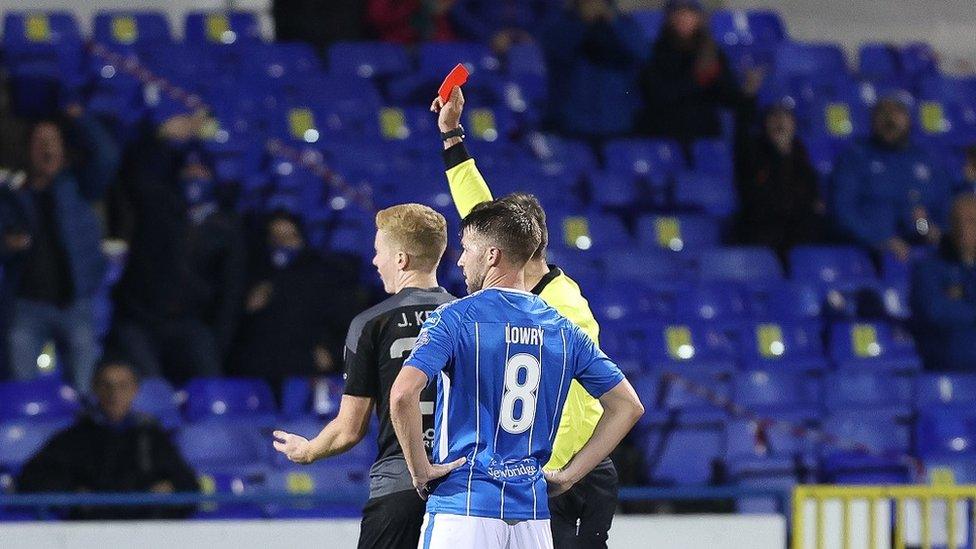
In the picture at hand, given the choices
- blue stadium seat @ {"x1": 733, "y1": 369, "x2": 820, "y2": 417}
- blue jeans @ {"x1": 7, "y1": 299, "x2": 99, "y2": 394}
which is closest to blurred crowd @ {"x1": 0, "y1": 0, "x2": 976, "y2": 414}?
blue jeans @ {"x1": 7, "y1": 299, "x2": 99, "y2": 394}

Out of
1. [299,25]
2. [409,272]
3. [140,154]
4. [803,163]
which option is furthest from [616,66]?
[409,272]

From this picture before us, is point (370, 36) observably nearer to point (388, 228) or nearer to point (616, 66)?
point (616, 66)

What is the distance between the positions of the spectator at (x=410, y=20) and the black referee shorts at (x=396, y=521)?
7789 mm

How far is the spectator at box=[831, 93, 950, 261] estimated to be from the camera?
10.7 m

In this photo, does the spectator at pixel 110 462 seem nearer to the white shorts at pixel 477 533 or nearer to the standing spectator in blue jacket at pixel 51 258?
the standing spectator in blue jacket at pixel 51 258

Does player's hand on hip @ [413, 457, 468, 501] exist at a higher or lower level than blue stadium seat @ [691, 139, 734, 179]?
lower

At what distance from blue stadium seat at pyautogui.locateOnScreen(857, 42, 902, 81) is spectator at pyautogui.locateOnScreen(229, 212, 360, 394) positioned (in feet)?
18.6

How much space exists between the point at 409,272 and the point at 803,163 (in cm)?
667

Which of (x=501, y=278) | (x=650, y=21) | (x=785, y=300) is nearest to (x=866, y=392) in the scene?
(x=785, y=300)

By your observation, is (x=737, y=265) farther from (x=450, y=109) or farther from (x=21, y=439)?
(x=450, y=109)

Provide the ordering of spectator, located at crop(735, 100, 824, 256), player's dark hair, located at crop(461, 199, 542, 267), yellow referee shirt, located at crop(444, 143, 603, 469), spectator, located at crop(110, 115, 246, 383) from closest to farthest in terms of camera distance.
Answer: player's dark hair, located at crop(461, 199, 542, 267)
yellow referee shirt, located at crop(444, 143, 603, 469)
spectator, located at crop(110, 115, 246, 383)
spectator, located at crop(735, 100, 824, 256)

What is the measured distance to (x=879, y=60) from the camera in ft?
43.1

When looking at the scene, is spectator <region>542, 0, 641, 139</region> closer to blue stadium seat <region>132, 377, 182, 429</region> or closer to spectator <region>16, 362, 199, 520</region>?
blue stadium seat <region>132, 377, 182, 429</region>

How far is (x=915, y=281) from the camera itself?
32.8 feet
